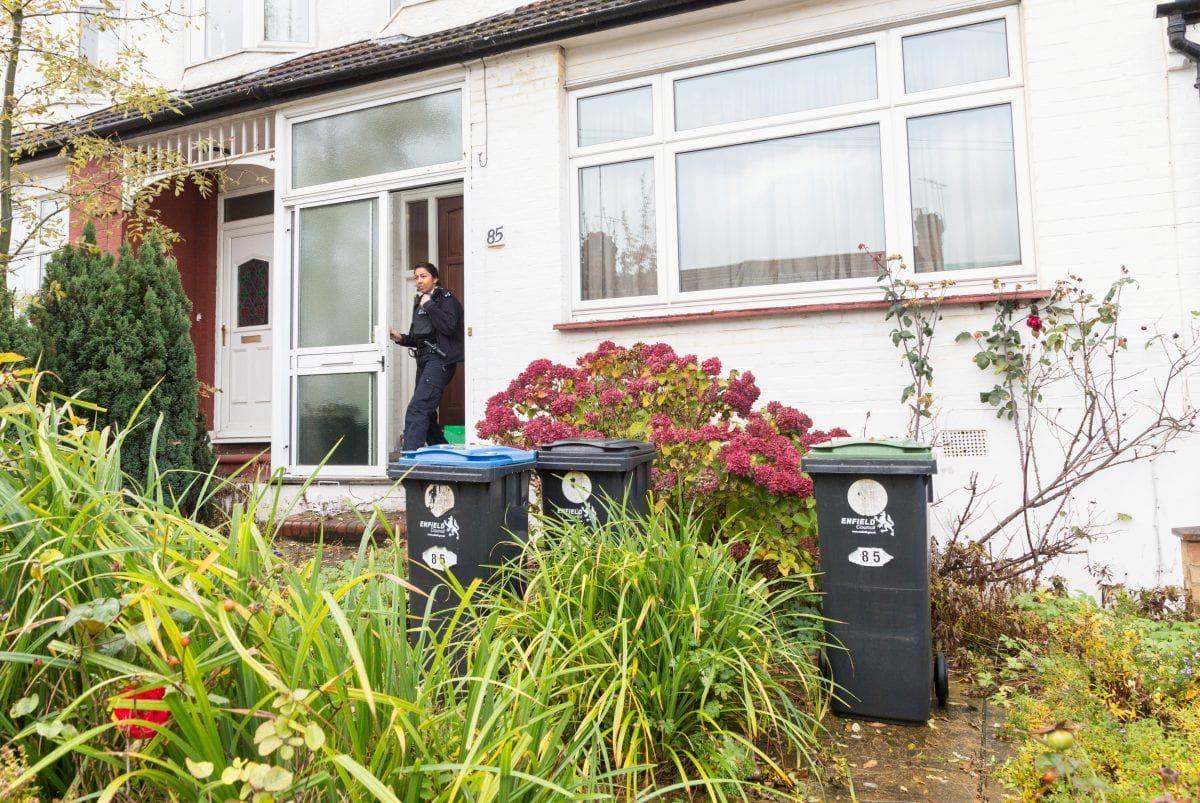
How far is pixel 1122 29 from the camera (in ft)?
15.4

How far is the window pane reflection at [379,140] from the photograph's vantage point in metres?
6.70

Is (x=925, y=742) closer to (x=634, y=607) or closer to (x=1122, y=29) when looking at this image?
(x=634, y=607)

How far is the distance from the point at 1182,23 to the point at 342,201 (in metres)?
6.40

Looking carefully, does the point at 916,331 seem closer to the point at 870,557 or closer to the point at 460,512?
the point at 870,557

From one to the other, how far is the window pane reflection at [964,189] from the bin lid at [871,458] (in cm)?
269

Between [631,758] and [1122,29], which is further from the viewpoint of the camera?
[1122,29]

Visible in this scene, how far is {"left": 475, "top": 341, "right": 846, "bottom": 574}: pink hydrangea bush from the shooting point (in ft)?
11.5

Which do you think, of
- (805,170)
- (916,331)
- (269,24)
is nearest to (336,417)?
(805,170)

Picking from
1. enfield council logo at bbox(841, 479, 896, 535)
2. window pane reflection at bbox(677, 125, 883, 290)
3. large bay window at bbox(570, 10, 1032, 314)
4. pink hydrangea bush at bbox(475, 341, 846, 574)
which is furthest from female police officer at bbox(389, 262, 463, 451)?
enfield council logo at bbox(841, 479, 896, 535)

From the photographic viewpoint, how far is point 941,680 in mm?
3105

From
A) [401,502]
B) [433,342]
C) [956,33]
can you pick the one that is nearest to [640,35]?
[956,33]

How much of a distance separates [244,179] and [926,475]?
334 inches

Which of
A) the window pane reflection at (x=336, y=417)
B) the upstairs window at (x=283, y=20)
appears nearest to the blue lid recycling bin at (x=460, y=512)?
the window pane reflection at (x=336, y=417)

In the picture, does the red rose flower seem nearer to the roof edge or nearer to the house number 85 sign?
the house number 85 sign
